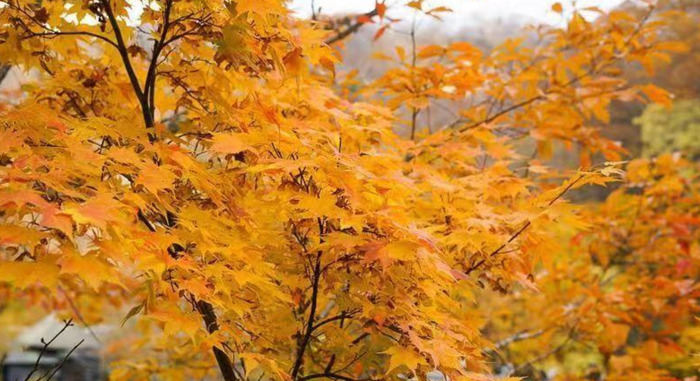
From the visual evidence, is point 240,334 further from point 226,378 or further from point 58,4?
point 58,4

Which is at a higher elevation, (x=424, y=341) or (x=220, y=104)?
(x=220, y=104)

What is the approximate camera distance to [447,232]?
221 centimetres

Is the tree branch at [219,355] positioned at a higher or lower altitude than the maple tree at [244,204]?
lower

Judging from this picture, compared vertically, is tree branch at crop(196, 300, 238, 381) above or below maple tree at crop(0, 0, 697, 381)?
below

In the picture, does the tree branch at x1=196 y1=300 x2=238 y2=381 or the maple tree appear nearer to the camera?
the maple tree

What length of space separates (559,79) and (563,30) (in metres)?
0.30

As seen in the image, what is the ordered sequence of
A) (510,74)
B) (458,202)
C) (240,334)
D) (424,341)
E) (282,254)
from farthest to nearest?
(510,74) < (458,202) < (282,254) < (240,334) < (424,341)

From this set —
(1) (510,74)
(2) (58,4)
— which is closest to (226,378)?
(2) (58,4)

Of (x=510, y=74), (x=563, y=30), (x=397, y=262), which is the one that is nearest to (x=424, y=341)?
(x=397, y=262)

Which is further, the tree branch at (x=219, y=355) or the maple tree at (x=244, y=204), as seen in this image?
the tree branch at (x=219, y=355)

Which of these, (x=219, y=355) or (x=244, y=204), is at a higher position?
(x=244, y=204)

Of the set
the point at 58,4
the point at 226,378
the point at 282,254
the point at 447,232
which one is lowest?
the point at 226,378

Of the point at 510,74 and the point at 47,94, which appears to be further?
the point at 510,74

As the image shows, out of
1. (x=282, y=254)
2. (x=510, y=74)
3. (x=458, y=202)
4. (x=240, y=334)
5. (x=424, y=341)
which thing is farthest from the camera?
(x=510, y=74)
